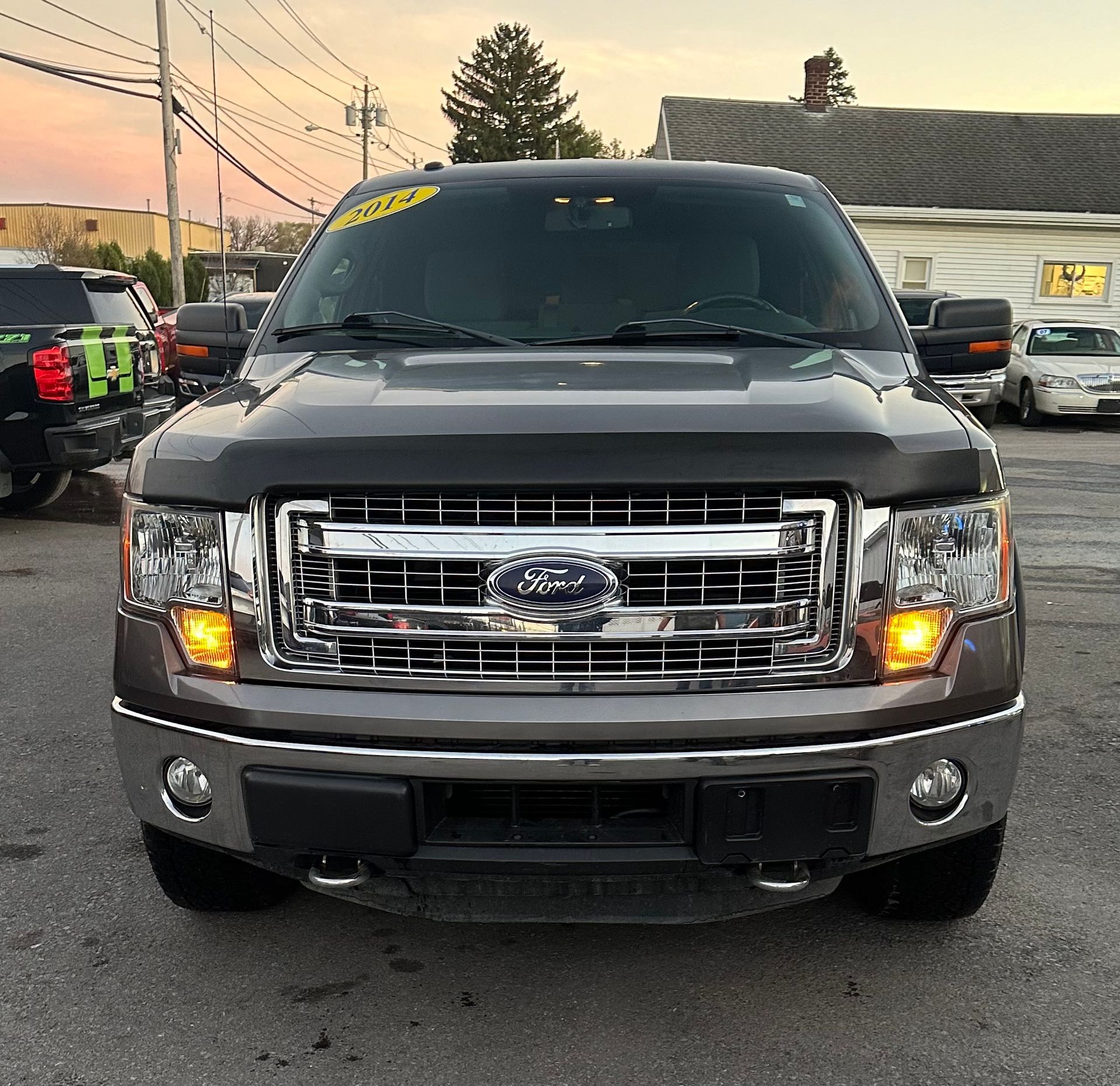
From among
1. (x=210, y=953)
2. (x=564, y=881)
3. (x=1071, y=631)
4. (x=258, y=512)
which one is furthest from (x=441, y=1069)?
(x=1071, y=631)

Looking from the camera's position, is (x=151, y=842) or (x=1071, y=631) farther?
(x=1071, y=631)

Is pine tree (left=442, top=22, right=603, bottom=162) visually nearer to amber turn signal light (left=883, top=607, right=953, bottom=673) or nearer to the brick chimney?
the brick chimney

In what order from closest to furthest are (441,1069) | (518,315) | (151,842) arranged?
1. (441,1069)
2. (151,842)
3. (518,315)

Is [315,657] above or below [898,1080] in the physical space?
above

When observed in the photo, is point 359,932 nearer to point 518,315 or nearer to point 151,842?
point 151,842

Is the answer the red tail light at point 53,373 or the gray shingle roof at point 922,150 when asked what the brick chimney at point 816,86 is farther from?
the red tail light at point 53,373

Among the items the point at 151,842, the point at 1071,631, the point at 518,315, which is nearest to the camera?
the point at 151,842

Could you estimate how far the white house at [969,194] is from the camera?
2647cm

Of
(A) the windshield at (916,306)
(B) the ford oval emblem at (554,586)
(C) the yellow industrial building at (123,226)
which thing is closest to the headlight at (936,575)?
(B) the ford oval emblem at (554,586)

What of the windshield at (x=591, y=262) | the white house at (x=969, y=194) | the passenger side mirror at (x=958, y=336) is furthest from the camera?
the white house at (x=969, y=194)

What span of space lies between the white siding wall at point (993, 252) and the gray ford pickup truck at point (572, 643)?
84.5 ft

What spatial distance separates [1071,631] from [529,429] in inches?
176

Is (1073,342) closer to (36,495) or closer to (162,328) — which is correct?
(162,328)

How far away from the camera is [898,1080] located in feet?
7.72
